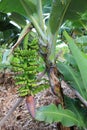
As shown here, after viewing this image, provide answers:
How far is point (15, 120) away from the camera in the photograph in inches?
67.1

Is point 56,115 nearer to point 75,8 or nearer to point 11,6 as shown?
point 75,8

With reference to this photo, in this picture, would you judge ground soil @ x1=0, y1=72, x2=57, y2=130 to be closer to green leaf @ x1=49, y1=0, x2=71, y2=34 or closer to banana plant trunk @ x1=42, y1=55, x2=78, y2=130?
banana plant trunk @ x1=42, y1=55, x2=78, y2=130

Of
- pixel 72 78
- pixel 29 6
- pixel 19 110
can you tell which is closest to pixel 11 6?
pixel 29 6

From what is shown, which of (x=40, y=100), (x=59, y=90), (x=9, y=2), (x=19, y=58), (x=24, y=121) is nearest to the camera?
(x=19, y=58)

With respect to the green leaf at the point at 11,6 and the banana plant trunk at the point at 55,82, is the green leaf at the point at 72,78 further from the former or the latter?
the green leaf at the point at 11,6

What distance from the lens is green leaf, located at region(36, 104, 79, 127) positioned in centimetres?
119

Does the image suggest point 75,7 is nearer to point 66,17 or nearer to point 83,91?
point 66,17

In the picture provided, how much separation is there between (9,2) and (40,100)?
0.66 meters

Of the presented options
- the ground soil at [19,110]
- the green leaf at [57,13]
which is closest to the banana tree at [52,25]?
the green leaf at [57,13]

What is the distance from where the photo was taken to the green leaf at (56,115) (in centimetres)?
119

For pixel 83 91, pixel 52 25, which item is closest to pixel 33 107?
pixel 83 91

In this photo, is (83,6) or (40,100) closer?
(83,6)

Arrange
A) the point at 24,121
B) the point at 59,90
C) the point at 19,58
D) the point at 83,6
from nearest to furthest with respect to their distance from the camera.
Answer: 1. the point at 19,58
2. the point at 59,90
3. the point at 83,6
4. the point at 24,121

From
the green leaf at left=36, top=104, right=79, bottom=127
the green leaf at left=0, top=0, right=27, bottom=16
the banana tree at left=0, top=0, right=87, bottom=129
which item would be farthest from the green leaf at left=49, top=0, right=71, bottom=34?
the green leaf at left=36, top=104, right=79, bottom=127
